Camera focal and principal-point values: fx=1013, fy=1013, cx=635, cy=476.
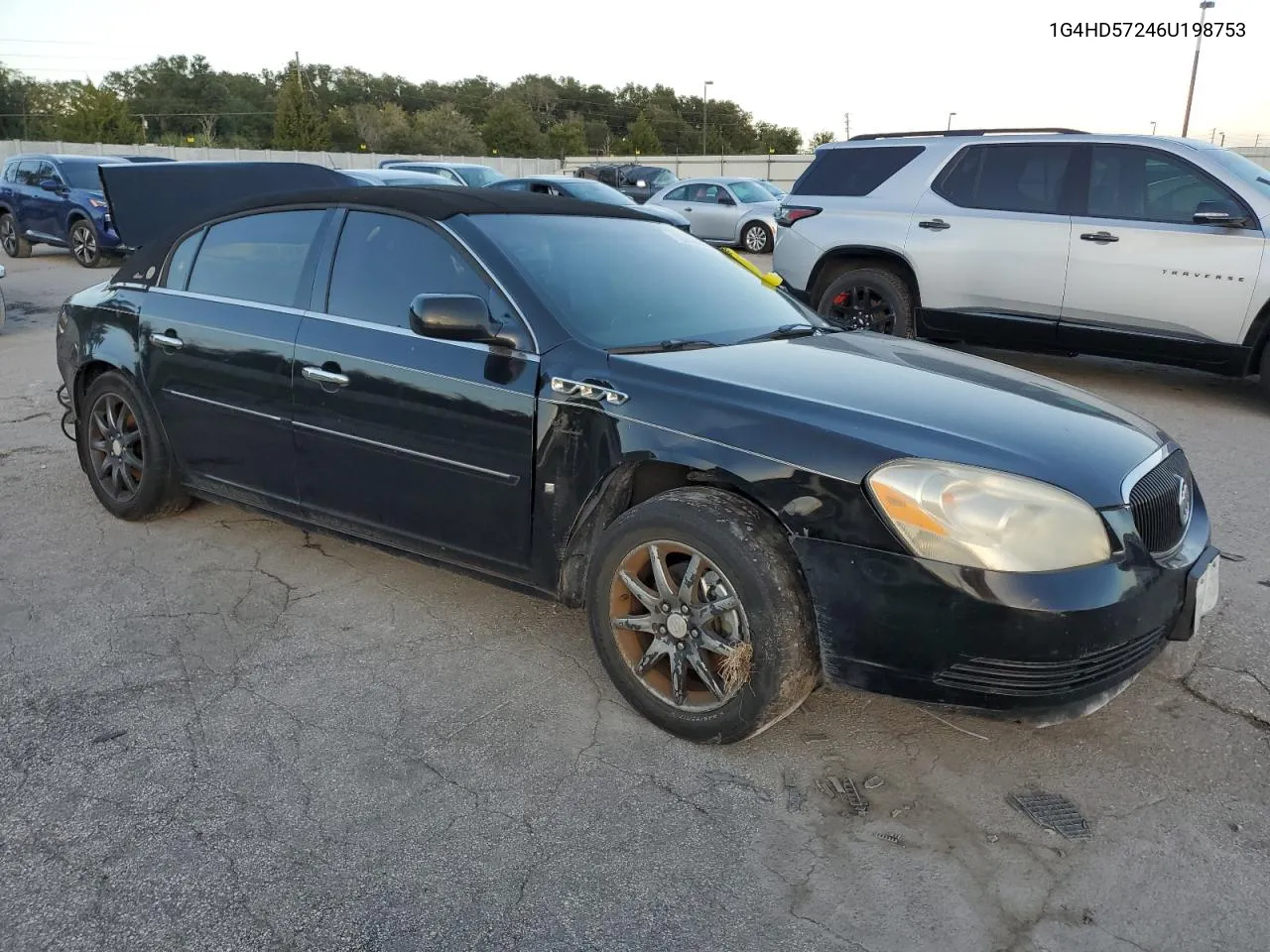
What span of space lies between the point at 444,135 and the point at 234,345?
7145 cm

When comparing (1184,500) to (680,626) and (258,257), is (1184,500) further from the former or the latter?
(258,257)

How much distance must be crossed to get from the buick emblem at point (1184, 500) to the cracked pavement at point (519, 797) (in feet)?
1.63

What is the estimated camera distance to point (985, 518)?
2586mm

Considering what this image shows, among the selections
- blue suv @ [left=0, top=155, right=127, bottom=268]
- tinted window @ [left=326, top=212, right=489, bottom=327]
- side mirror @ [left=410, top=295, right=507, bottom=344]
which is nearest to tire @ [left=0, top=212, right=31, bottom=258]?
blue suv @ [left=0, top=155, right=127, bottom=268]

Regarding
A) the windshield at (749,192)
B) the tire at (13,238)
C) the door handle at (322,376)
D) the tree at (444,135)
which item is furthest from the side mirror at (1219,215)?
the tree at (444,135)

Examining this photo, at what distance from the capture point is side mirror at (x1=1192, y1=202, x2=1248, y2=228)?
6711mm

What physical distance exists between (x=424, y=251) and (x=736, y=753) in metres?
2.05

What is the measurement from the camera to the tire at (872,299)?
8.08 meters

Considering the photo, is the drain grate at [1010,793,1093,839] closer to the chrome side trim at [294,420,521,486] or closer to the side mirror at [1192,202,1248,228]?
the chrome side trim at [294,420,521,486]

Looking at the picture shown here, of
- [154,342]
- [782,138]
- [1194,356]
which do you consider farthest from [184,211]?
[782,138]

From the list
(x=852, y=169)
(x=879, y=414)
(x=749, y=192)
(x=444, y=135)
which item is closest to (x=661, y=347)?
(x=879, y=414)

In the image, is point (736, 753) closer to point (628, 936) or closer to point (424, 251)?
point (628, 936)

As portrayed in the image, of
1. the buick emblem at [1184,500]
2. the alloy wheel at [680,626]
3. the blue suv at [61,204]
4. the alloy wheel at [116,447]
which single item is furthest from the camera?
the blue suv at [61,204]

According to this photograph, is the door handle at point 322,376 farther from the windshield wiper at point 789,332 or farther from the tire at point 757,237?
the tire at point 757,237
